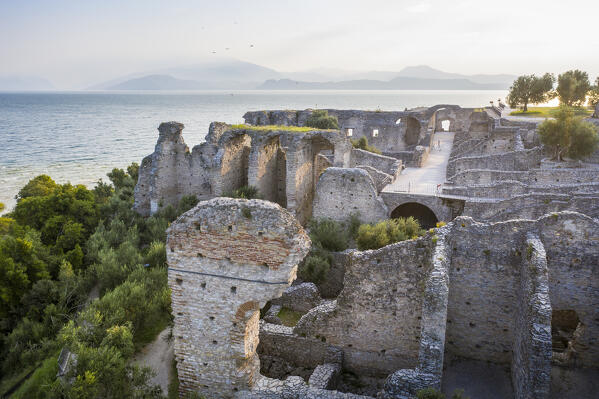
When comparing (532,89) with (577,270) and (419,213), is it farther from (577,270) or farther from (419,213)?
(577,270)

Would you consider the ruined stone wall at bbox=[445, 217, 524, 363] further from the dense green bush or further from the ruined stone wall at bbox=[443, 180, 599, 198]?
the ruined stone wall at bbox=[443, 180, 599, 198]

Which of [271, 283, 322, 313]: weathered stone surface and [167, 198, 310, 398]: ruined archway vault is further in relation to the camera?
[271, 283, 322, 313]: weathered stone surface

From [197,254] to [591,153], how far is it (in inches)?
990

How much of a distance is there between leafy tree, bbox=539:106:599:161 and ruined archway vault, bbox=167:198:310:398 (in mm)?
22427

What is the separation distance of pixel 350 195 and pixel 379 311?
8.64m

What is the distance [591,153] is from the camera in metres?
24.1

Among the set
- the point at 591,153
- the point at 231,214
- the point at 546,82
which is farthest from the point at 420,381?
the point at 546,82

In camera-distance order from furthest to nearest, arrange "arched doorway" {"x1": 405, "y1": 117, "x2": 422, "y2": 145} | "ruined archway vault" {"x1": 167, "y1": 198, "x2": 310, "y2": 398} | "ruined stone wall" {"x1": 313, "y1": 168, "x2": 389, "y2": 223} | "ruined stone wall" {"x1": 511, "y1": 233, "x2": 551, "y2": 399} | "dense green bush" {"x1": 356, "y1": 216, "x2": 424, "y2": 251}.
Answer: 1. "arched doorway" {"x1": 405, "y1": 117, "x2": 422, "y2": 145}
2. "ruined stone wall" {"x1": 313, "y1": 168, "x2": 389, "y2": 223}
3. "dense green bush" {"x1": 356, "y1": 216, "x2": 424, "y2": 251}
4. "ruined stone wall" {"x1": 511, "y1": 233, "x2": 551, "y2": 399}
5. "ruined archway vault" {"x1": 167, "y1": 198, "x2": 310, "y2": 398}

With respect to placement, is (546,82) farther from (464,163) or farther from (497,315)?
(497,315)

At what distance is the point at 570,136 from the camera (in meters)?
23.8

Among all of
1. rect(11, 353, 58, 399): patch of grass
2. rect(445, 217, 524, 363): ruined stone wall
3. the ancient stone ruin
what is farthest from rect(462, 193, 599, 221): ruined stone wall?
rect(11, 353, 58, 399): patch of grass

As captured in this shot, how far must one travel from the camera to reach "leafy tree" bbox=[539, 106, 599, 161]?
23625 mm

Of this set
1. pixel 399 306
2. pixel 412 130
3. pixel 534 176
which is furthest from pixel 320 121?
pixel 399 306

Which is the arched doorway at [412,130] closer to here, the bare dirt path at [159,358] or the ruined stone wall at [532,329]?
the ruined stone wall at [532,329]
